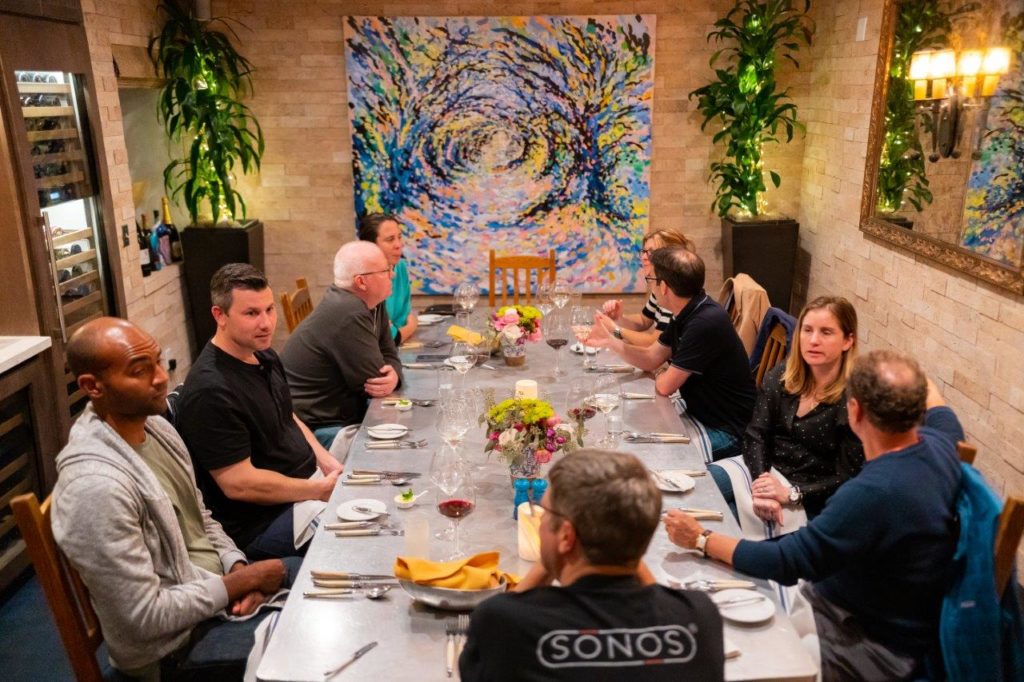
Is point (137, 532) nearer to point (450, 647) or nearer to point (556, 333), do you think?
point (450, 647)

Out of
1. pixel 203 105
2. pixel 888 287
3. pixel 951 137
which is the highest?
pixel 203 105

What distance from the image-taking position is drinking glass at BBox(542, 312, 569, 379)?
3.87 m

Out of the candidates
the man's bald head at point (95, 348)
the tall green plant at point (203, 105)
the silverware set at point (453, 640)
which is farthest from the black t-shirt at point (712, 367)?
the tall green plant at point (203, 105)

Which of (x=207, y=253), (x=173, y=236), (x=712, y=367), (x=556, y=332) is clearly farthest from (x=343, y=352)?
(x=173, y=236)

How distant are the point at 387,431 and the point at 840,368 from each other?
155 cm

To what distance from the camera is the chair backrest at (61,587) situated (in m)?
1.94

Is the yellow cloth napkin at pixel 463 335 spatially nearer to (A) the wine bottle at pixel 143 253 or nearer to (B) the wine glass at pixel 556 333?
(B) the wine glass at pixel 556 333

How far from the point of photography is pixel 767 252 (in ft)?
19.0

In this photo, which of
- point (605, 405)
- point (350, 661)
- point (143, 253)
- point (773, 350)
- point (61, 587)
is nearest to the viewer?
point (350, 661)

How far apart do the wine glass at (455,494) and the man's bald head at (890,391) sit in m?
1.03

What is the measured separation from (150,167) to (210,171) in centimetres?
44

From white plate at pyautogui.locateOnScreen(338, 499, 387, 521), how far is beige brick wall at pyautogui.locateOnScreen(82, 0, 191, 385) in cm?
287

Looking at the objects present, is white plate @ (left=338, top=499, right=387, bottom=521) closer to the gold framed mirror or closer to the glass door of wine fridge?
the glass door of wine fridge

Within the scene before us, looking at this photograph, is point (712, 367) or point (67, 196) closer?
point (712, 367)
